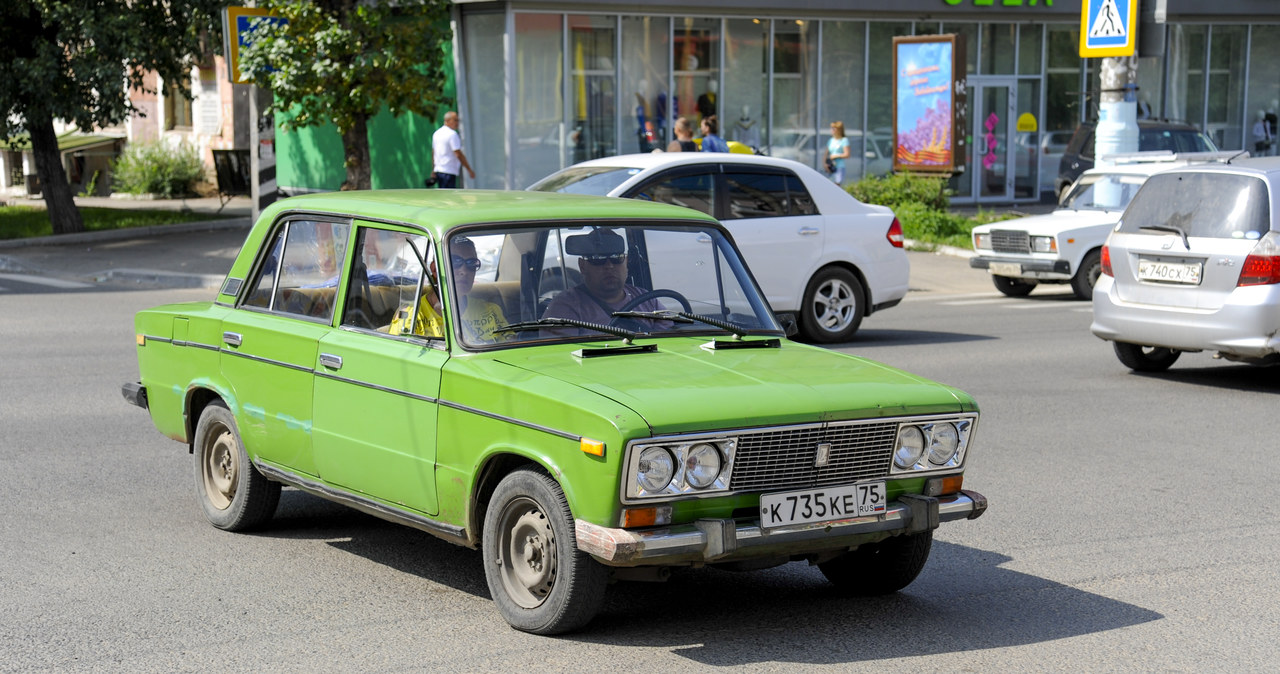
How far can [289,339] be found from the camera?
639cm

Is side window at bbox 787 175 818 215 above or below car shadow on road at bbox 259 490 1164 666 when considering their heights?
above

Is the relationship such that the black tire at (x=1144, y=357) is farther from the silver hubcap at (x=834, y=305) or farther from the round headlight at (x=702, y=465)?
the round headlight at (x=702, y=465)

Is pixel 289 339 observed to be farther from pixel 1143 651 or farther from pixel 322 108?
pixel 322 108

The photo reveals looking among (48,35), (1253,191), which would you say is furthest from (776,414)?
(48,35)

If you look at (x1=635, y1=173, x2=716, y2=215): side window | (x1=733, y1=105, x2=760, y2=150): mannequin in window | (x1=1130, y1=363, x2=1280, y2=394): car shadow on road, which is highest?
(x1=733, y1=105, x2=760, y2=150): mannequin in window

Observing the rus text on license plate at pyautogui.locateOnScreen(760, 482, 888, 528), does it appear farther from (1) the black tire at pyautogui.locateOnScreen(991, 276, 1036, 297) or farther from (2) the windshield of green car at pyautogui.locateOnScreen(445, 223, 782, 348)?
(1) the black tire at pyautogui.locateOnScreen(991, 276, 1036, 297)

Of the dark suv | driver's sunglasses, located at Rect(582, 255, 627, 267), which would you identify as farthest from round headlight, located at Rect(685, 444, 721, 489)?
the dark suv

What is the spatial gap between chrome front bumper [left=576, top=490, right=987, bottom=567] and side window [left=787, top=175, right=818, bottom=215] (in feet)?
27.7

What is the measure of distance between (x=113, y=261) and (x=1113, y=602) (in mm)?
17613

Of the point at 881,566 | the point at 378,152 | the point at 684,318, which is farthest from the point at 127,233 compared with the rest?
the point at 881,566

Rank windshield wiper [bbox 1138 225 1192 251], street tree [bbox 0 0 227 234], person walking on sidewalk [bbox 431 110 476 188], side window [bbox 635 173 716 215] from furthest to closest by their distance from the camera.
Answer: street tree [bbox 0 0 227 234], person walking on sidewalk [bbox 431 110 476 188], side window [bbox 635 173 716 215], windshield wiper [bbox 1138 225 1192 251]

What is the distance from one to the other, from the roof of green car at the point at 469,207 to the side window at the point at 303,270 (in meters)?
0.10

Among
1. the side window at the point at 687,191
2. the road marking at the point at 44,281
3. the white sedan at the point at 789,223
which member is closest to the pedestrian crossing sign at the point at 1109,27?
the white sedan at the point at 789,223

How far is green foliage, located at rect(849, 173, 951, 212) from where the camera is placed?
80.6 ft
